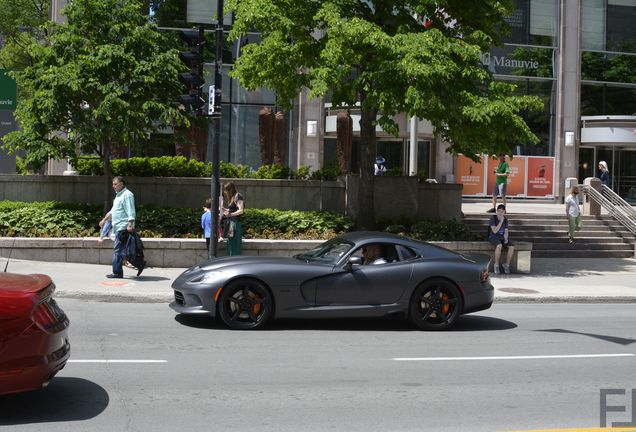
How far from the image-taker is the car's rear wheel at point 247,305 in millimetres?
9859

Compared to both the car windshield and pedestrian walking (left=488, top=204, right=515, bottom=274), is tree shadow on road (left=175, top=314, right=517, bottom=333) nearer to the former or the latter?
the car windshield

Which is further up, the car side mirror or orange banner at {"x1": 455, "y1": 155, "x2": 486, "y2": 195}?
orange banner at {"x1": 455, "y1": 155, "x2": 486, "y2": 195}

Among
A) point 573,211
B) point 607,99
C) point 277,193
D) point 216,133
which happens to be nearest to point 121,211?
point 216,133

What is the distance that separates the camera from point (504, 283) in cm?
1611

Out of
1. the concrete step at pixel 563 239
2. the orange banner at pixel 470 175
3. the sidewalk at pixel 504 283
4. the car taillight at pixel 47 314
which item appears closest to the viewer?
the car taillight at pixel 47 314

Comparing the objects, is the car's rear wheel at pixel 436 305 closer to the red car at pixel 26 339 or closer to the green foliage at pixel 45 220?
the red car at pixel 26 339

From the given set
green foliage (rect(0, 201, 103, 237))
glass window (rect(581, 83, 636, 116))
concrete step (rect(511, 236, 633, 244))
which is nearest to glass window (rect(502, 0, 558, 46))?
glass window (rect(581, 83, 636, 116))

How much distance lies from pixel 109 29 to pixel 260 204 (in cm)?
560

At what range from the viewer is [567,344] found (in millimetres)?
9906

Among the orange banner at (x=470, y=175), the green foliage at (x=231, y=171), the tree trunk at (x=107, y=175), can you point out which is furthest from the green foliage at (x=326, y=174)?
the orange banner at (x=470, y=175)

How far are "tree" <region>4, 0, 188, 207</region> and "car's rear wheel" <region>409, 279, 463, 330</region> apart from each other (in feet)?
27.4

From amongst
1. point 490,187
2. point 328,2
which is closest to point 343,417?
point 328,2

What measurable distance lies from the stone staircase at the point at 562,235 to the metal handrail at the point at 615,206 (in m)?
0.21

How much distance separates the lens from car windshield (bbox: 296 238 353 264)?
10.4 metres
